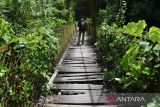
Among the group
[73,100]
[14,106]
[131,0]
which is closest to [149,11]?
[131,0]

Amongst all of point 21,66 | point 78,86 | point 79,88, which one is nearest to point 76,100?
Answer: point 79,88

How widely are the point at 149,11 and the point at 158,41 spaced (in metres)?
13.0

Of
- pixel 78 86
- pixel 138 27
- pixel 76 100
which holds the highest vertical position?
pixel 138 27

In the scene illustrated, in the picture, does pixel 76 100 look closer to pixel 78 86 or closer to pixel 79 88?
pixel 79 88

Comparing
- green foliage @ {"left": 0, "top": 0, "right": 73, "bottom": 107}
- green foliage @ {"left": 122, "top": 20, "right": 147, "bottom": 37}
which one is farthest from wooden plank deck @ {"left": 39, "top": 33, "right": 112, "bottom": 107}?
green foliage @ {"left": 122, "top": 20, "right": 147, "bottom": 37}

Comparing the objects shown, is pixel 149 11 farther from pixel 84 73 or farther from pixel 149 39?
pixel 149 39

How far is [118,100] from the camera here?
250 inches
